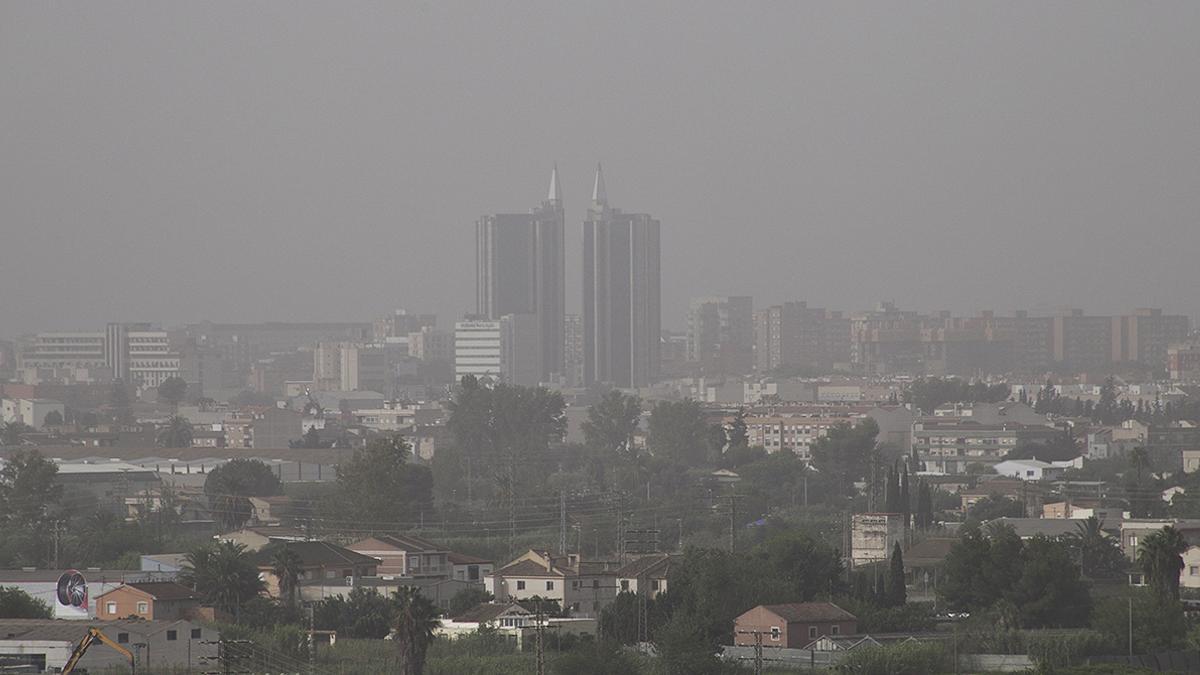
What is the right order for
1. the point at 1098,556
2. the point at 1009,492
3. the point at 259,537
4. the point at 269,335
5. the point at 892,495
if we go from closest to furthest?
the point at 1098,556, the point at 259,537, the point at 892,495, the point at 1009,492, the point at 269,335

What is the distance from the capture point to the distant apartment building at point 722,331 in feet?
377

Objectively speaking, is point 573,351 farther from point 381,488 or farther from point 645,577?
point 645,577

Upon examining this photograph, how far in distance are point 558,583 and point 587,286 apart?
269ft

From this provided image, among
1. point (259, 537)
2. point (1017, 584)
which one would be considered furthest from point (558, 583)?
point (259, 537)

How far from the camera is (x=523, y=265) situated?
114 metres

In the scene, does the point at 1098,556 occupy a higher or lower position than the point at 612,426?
lower

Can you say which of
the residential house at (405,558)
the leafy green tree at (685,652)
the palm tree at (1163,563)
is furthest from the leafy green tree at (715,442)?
the leafy green tree at (685,652)

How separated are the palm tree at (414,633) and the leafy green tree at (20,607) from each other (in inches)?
194

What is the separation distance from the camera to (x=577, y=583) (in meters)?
26.9

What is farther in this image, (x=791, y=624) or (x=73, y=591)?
(x=73, y=591)

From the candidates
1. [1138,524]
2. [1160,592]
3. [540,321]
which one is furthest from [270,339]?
[1160,592]

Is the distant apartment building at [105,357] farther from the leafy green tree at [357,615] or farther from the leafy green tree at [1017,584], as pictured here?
the leafy green tree at [1017,584]

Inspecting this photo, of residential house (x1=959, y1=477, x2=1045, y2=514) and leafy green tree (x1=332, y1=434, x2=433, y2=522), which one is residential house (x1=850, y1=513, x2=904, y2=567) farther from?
leafy green tree (x1=332, y1=434, x2=433, y2=522)

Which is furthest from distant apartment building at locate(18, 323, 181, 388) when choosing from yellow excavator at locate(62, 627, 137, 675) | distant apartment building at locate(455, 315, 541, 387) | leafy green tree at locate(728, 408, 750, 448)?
yellow excavator at locate(62, 627, 137, 675)
